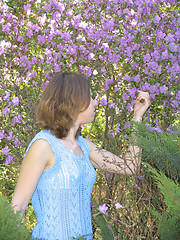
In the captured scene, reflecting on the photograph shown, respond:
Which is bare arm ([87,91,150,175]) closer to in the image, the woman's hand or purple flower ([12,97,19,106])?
the woman's hand

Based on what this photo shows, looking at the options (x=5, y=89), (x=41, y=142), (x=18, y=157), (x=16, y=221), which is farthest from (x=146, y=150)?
(x=18, y=157)

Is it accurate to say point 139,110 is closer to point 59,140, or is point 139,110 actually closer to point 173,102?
point 59,140

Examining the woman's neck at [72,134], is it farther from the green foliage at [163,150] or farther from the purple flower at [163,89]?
the purple flower at [163,89]

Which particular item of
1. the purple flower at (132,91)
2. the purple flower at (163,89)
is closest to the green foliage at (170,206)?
the purple flower at (163,89)

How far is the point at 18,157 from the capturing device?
4.11 metres

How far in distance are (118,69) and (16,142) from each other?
1.34m

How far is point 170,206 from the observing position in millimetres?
1062

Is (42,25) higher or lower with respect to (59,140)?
higher

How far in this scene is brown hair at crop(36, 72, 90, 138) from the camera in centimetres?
207

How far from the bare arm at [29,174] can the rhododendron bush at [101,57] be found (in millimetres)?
1244

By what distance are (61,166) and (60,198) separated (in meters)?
0.17

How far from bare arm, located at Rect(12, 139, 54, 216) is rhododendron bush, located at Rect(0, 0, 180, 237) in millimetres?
1244

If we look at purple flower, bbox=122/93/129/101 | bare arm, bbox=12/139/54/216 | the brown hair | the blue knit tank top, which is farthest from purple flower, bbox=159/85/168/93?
bare arm, bbox=12/139/54/216

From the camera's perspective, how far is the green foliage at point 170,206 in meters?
1.05
